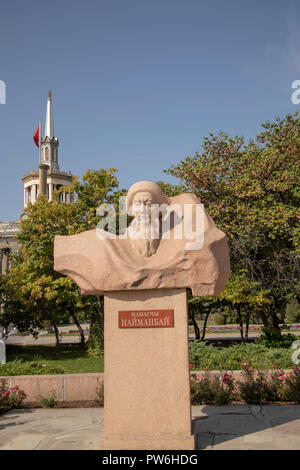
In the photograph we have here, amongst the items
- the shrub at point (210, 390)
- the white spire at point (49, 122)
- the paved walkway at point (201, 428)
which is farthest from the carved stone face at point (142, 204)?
the white spire at point (49, 122)

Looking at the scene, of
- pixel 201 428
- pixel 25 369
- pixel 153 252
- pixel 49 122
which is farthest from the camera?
pixel 49 122

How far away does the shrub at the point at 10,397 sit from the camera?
7.34 m

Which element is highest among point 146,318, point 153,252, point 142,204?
point 142,204

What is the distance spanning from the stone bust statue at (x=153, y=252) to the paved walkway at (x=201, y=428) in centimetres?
186

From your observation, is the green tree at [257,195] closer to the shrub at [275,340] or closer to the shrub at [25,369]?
the shrub at [275,340]

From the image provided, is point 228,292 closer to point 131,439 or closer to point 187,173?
point 187,173

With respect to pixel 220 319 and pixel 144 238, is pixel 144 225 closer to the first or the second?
pixel 144 238

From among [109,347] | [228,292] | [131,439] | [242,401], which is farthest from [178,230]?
[228,292]

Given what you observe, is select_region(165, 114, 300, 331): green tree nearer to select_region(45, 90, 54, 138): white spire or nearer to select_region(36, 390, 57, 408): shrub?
select_region(36, 390, 57, 408): shrub

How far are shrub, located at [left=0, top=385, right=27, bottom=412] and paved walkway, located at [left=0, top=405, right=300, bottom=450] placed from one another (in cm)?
20

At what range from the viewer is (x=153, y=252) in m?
5.32

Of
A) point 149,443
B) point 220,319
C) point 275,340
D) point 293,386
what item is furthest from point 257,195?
point 220,319

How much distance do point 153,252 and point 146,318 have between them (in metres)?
0.83

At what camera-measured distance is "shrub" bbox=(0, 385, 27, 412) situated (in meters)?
7.34
